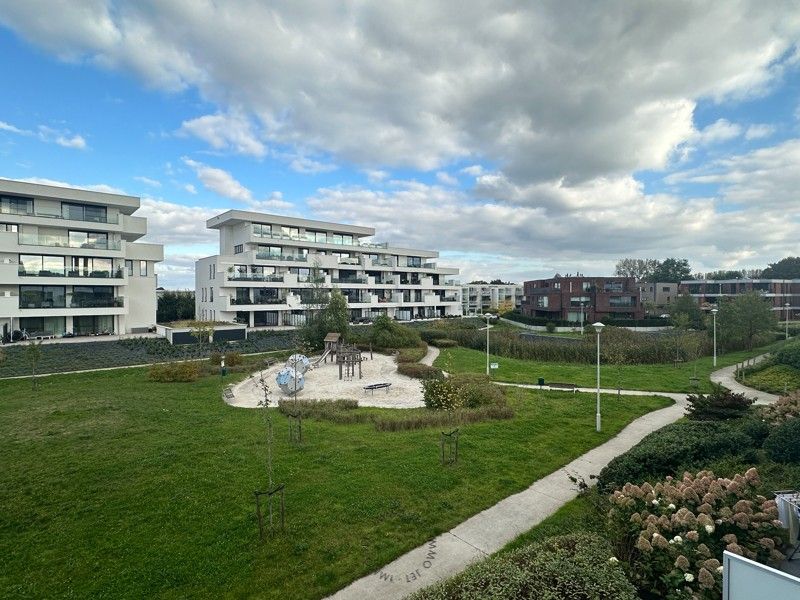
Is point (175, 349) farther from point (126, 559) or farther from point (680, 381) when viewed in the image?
point (680, 381)

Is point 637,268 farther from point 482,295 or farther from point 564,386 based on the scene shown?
point 564,386

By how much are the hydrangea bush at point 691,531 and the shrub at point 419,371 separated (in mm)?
16170

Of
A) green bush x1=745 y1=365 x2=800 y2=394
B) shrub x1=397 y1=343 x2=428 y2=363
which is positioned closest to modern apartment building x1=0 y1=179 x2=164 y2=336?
shrub x1=397 y1=343 x2=428 y2=363

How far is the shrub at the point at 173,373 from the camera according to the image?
74.0 feet

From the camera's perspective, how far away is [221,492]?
9.38 m

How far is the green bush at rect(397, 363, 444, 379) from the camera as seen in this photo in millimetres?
23719

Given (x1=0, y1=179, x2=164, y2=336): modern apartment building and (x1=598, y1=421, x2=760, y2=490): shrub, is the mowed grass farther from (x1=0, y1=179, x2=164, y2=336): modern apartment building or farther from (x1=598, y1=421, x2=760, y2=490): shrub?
(x1=0, y1=179, x2=164, y2=336): modern apartment building

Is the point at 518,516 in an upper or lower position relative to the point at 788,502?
lower

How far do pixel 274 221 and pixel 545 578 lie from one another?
169ft

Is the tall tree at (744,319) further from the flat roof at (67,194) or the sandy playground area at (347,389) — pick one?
the flat roof at (67,194)

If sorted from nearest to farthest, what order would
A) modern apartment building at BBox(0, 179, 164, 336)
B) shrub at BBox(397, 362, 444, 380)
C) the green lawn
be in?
1. the green lawn
2. shrub at BBox(397, 362, 444, 380)
3. modern apartment building at BBox(0, 179, 164, 336)

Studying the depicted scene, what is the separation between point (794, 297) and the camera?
7500cm

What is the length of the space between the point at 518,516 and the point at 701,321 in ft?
168

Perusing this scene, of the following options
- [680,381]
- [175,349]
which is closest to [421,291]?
[175,349]
